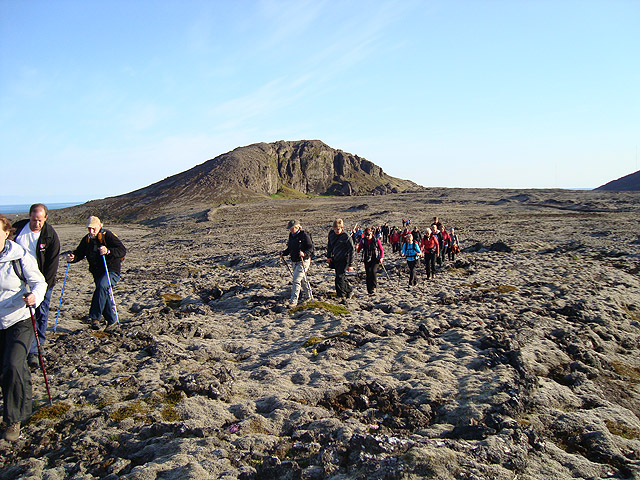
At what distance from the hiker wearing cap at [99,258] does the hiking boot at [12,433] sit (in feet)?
13.7

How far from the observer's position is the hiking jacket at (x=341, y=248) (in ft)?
36.4

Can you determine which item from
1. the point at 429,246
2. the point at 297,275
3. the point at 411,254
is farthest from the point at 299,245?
the point at 429,246

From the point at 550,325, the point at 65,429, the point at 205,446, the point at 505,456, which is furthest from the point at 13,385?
the point at 550,325

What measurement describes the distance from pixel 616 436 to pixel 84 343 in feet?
29.7

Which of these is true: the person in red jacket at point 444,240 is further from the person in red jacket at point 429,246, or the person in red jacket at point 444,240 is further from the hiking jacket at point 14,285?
the hiking jacket at point 14,285

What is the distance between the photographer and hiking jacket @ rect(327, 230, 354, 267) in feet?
36.4

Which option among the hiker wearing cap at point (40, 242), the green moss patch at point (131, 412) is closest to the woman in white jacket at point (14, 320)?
the green moss patch at point (131, 412)

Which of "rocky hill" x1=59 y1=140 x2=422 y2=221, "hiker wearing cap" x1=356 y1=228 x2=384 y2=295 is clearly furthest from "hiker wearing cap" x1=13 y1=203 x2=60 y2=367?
"rocky hill" x1=59 y1=140 x2=422 y2=221

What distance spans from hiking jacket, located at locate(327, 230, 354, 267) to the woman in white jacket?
741cm

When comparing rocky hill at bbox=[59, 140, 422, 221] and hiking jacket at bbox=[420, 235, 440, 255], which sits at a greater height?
rocky hill at bbox=[59, 140, 422, 221]

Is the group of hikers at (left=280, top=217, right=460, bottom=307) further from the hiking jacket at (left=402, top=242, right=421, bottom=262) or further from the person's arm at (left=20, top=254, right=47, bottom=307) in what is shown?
the person's arm at (left=20, top=254, right=47, bottom=307)

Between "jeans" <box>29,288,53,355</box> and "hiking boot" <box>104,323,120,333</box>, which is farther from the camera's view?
"hiking boot" <box>104,323,120,333</box>

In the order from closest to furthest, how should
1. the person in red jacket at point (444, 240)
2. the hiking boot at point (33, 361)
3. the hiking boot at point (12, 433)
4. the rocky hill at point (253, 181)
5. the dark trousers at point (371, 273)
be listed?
the hiking boot at point (12, 433) → the hiking boot at point (33, 361) → the dark trousers at point (371, 273) → the person in red jacket at point (444, 240) → the rocky hill at point (253, 181)

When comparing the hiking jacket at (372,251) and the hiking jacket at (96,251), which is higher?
the hiking jacket at (96,251)
